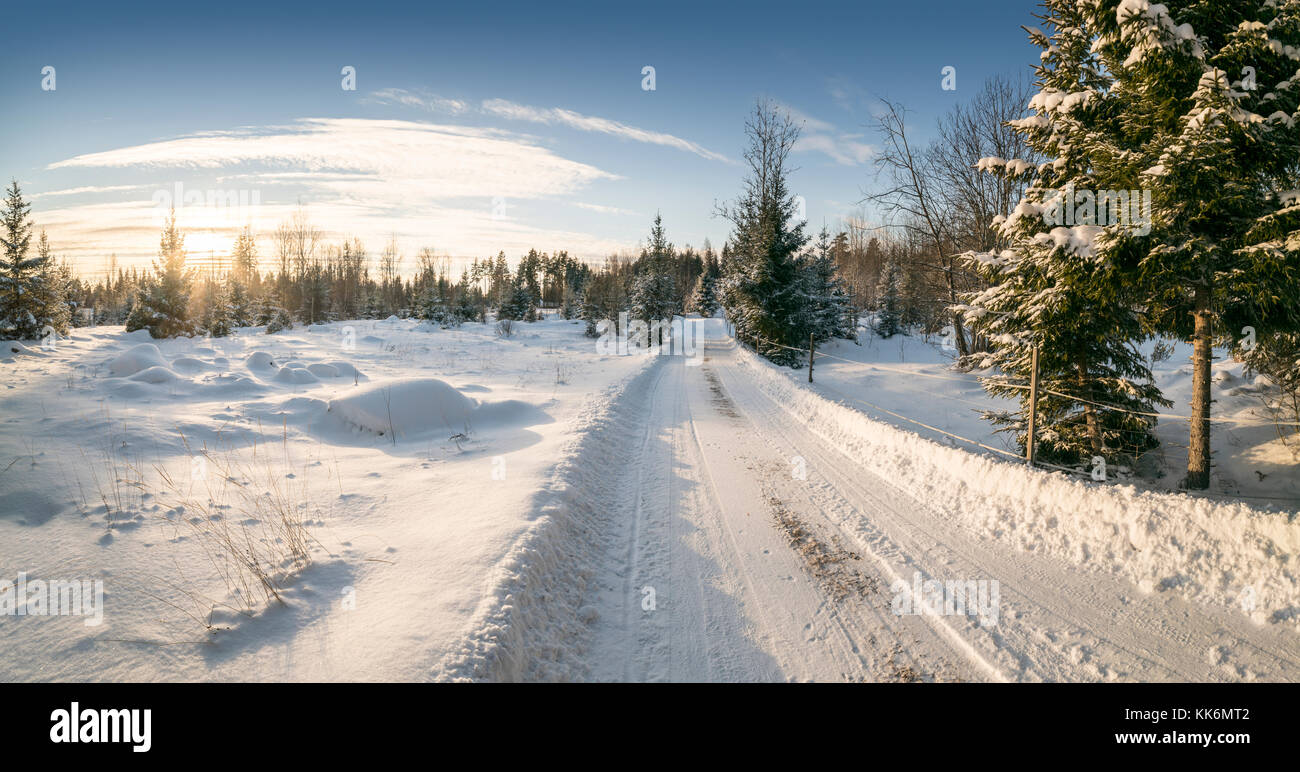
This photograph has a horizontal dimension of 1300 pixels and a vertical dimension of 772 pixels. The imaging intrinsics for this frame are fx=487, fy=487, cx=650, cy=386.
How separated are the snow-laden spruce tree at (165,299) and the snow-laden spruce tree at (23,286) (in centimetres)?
368

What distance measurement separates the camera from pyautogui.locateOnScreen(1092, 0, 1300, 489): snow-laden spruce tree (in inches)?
200

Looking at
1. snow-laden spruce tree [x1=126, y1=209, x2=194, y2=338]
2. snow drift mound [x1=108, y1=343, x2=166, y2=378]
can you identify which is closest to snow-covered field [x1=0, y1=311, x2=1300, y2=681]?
snow drift mound [x1=108, y1=343, x2=166, y2=378]

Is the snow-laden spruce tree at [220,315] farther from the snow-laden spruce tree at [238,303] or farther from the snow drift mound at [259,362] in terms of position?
the snow drift mound at [259,362]

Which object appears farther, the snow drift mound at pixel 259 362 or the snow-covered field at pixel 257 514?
the snow drift mound at pixel 259 362

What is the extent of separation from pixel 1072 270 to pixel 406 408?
10.8m

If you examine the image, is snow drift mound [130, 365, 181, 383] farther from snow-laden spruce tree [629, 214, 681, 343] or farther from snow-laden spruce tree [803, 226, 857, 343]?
snow-laden spruce tree [629, 214, 681, 343]

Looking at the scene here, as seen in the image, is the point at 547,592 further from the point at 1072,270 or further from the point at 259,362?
the point at 259,362

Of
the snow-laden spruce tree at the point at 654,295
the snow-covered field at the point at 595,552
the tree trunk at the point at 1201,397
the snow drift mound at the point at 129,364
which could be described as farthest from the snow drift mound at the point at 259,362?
the snow-laden spruce tree at the point at 654,295

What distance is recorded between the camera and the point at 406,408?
30.7ft

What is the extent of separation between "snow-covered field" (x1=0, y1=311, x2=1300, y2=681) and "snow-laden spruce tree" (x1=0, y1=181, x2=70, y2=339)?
16276mm

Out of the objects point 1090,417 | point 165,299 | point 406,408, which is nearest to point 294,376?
point 406,408

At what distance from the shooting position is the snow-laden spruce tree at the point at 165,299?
2591cm
